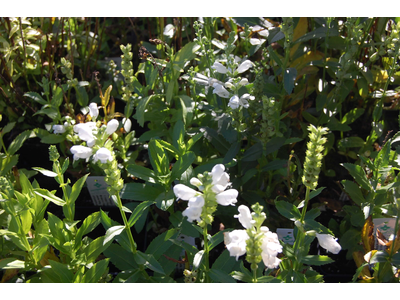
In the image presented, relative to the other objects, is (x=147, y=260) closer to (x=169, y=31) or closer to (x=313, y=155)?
(x=313, y=155)

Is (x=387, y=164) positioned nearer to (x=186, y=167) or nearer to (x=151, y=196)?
(x=186, y=167)

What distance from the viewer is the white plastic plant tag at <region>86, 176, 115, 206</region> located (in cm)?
199

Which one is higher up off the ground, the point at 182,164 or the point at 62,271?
the point at 182,164

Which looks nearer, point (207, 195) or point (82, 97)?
point (207, 195)

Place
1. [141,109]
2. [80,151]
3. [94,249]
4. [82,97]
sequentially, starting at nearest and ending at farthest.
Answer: [80,151] → [94,249] → [141,109] → [82,97]

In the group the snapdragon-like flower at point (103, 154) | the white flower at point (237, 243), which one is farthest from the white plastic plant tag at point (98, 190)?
the white flower at point (237, 243)

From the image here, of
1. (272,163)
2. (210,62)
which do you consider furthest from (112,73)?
(272,163)

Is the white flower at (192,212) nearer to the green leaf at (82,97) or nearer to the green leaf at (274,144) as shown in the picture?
the green leaf at (274,144)

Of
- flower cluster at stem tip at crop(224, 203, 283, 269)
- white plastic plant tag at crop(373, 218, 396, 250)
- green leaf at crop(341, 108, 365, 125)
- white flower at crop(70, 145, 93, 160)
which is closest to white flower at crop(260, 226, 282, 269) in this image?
flower cluster at stem tip at crop(224, 203, 283, 269)

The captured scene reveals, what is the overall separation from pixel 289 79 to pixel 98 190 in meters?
1.15

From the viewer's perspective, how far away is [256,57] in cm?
239

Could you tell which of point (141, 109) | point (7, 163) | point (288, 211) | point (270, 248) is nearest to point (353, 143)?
point (288, 211)

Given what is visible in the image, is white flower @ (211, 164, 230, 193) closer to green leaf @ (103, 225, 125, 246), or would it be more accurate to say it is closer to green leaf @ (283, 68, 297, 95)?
green leaf @ (103, 225, 125, 246)

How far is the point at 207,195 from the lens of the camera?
3.40ft
